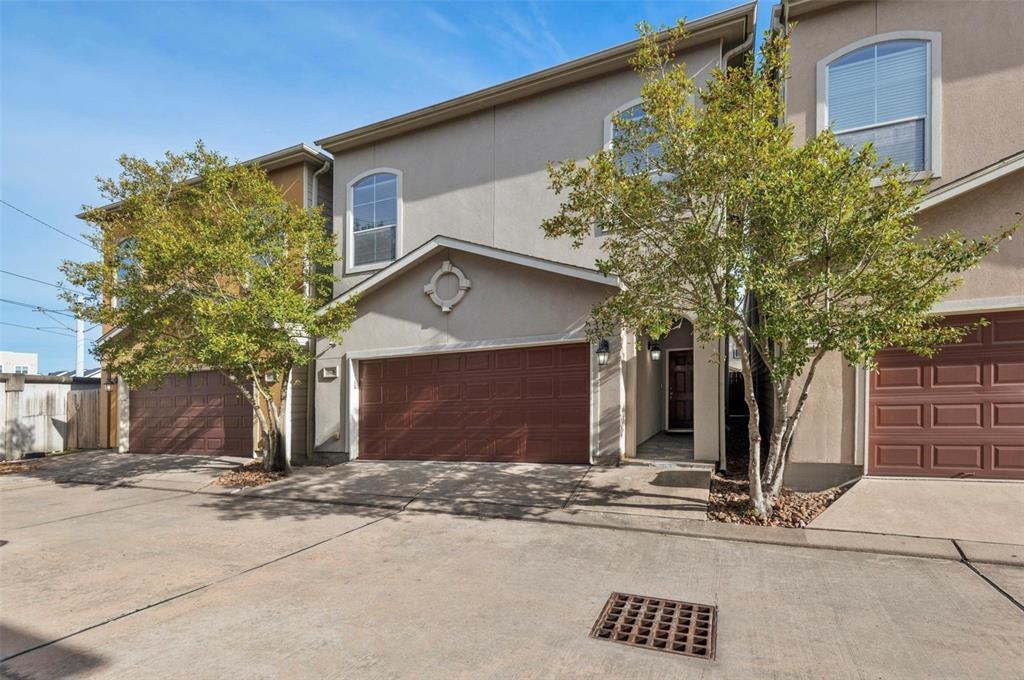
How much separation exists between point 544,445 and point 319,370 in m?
5.42

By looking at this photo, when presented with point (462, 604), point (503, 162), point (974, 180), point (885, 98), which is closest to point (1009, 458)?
point (974, 180)

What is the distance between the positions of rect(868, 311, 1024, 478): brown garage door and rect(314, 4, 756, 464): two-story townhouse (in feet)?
7.19

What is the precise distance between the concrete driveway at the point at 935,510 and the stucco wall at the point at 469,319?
11.3 feet

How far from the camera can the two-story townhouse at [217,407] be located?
12.1 metres

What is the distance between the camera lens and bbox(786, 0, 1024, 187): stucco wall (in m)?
7.10

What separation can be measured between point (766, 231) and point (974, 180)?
3.26 meters

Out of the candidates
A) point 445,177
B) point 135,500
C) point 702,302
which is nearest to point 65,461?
point 135,500

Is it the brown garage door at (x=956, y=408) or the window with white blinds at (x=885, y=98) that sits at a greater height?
the window with white blinds at (x=885, y=98)

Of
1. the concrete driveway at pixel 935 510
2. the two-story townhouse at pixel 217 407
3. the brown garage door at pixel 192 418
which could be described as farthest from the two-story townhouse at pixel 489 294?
the brown garage door at pixel 192 418

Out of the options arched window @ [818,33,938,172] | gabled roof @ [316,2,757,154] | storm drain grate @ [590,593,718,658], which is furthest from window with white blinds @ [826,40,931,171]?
storm drain grate @ [590,593,718,658]

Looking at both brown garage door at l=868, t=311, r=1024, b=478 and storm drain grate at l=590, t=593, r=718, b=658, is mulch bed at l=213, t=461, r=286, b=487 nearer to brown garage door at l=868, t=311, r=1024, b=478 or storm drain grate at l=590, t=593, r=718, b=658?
storm drain grate at l=590, t=593, r=718, b=658

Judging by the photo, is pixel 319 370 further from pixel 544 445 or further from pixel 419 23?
pixel 419 23

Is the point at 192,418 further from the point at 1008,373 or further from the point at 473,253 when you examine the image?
the point at 1008,373

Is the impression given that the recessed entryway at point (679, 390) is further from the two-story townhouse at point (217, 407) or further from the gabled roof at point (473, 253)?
the two-story townhouse at point (217, 407)
